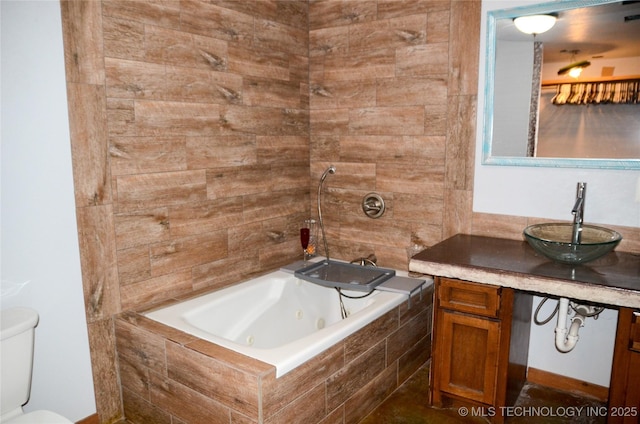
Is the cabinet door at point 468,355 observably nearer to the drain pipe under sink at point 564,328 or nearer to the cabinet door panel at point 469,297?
Answer: the cabinet door panel at point 469,297

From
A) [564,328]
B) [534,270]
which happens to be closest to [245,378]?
[534,270]

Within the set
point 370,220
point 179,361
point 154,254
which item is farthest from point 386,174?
point 179,361

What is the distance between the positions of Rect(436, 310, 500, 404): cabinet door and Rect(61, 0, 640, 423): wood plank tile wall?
692mm

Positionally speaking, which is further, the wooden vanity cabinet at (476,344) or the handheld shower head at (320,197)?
the handheld shower head at (320,197)

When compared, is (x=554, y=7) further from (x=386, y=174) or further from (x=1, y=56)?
(x=1, y=56)

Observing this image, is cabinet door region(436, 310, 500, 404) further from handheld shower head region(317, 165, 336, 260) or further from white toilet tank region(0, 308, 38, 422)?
white toilet tank region(0, 308, 38, 422)

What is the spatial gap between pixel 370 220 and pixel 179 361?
5.32ft

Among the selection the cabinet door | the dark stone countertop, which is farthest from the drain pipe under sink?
the cabinet door

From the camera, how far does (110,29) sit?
215cm

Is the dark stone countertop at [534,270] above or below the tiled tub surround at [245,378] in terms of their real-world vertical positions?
above

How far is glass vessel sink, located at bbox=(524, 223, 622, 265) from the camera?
2018 mm

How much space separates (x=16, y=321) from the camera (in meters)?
1.84

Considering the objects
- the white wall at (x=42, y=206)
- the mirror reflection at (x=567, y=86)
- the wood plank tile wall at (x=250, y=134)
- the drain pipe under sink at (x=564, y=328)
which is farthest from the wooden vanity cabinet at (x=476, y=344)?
the white wall at (x=42, y=206)

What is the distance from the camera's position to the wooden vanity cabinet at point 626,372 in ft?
6.11
